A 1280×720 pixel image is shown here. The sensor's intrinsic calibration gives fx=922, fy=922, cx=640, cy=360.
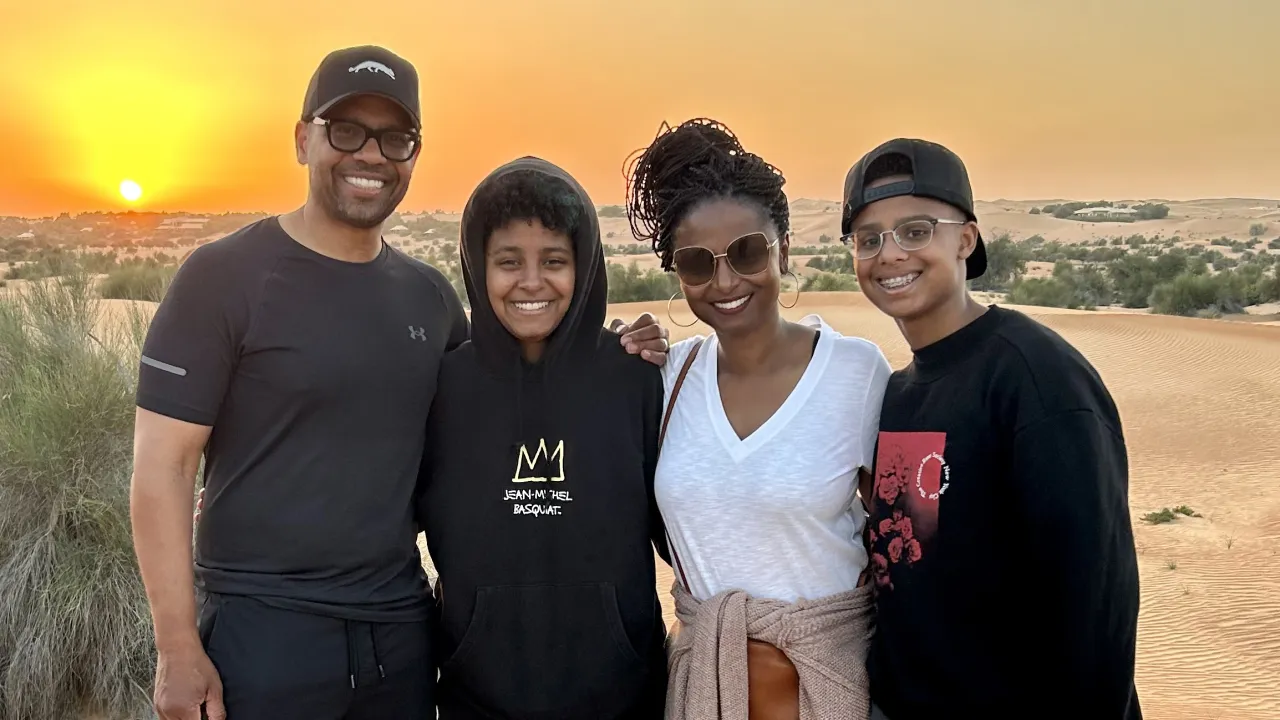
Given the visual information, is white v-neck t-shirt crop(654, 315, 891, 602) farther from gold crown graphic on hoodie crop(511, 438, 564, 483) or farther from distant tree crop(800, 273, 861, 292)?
distant tree crop(800, 273, 861, 292)

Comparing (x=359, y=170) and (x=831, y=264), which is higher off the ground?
(x=359, y=170)

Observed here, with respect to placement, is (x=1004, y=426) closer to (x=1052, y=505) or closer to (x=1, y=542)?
(x=1052, y=505)

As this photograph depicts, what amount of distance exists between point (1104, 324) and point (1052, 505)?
2304 centimetres

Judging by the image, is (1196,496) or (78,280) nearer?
(78,280)

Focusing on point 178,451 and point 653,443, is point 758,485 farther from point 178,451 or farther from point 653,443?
point 178,451

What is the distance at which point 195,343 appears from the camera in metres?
2.61

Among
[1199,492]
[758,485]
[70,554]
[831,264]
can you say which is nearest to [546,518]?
[758,485]

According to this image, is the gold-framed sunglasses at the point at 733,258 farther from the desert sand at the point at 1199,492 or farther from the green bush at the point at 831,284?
the green bush at the point at 831,284

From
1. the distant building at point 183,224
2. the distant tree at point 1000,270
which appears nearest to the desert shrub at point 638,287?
the distant tree at point 1000,270

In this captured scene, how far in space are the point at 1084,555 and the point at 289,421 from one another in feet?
7.00

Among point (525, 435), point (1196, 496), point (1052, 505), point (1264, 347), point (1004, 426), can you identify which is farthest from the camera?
point (1264, 347)

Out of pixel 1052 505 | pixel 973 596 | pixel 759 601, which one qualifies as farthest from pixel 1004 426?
pixel 759 601

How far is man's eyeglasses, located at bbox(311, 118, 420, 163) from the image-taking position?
2.95 meters

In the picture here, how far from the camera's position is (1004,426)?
2188mm
